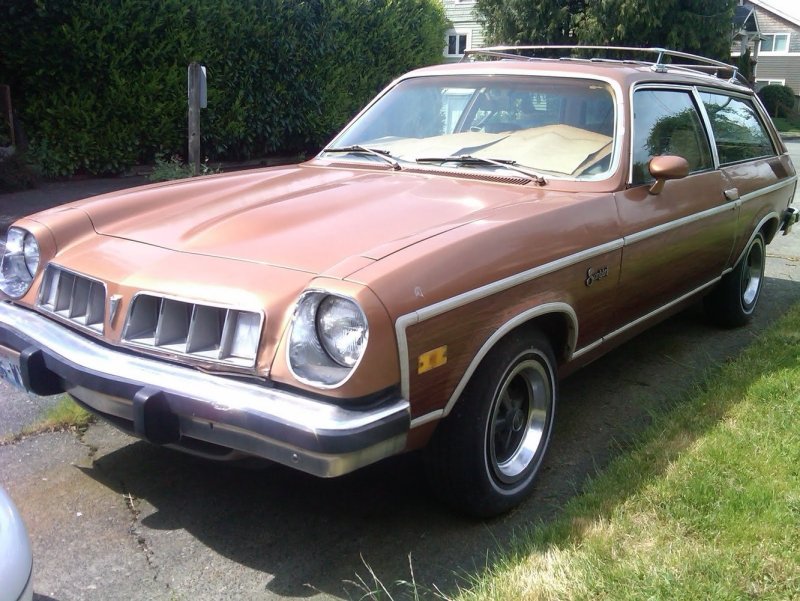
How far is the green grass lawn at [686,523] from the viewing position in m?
2.52

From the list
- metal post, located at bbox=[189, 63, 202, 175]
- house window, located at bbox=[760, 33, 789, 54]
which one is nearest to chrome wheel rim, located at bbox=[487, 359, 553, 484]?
metal post, located at bbox=[189, 63, 202, 175]

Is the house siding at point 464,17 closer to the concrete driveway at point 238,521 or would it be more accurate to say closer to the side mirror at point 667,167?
the side mirror at point 667,167

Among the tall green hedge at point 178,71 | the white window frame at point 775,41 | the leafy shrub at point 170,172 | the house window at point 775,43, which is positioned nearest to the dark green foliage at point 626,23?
the tall green hedge at point 178,71

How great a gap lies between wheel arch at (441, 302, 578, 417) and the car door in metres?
0.46

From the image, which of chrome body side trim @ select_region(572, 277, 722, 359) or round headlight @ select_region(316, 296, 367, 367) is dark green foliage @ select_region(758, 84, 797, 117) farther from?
round headlight @ select_region(316, 296, 367, 367)

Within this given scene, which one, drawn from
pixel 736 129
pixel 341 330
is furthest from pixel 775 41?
pixel 341 330

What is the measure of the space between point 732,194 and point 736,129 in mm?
786

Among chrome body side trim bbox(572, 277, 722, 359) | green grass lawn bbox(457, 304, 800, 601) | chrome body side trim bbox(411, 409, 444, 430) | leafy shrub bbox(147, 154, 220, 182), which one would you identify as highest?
leafy shrub bbox(147, 154, 220, 182)

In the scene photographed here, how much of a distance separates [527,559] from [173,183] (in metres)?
2.53

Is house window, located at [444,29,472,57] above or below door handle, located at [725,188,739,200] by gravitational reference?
above

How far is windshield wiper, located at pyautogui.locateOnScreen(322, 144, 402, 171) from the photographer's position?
4137mm

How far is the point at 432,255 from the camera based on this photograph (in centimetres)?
275

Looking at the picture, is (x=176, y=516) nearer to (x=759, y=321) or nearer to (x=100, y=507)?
(x=100, y=507)

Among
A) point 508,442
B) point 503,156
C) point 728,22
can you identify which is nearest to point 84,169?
point 503,156
